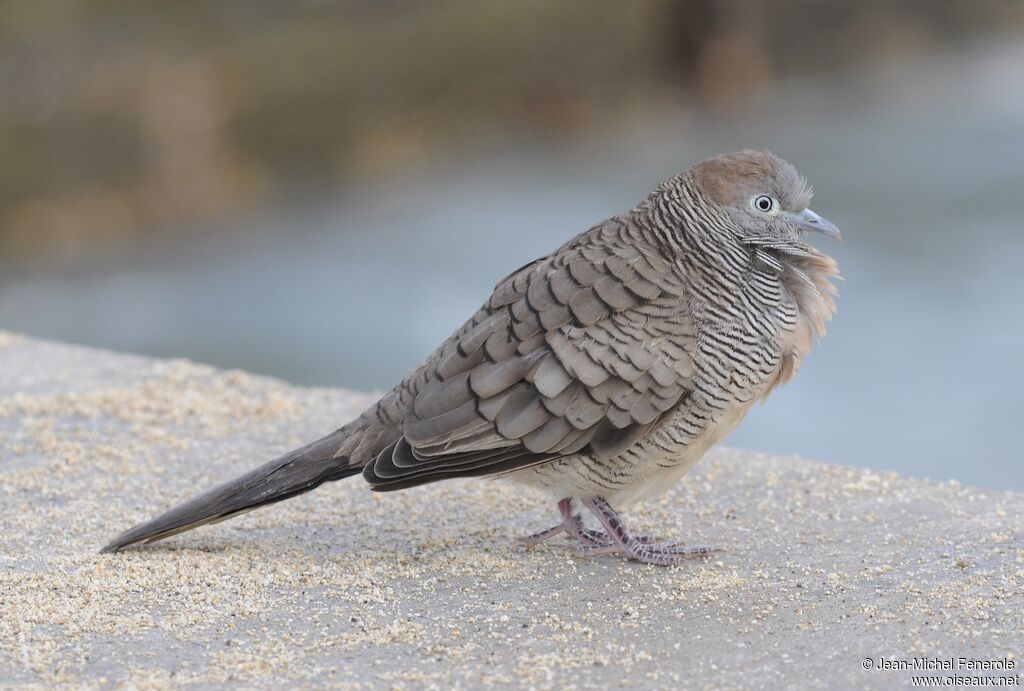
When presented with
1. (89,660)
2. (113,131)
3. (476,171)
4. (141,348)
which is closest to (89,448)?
(89,660)

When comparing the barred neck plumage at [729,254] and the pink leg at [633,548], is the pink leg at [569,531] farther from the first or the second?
the barred neck plumage at [729,254]

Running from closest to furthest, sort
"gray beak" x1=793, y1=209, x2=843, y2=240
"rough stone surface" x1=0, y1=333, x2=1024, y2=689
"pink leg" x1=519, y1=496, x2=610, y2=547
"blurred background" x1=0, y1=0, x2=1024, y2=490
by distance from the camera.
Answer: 1. "rough stone surface" x1=0, y1=333, x2=1024, y2=689
2. "gray beak" x1=793, y1=209, x2=843, y2=240
3. "pink leg" x1=519, y1=496, x2=610, y2=547
4. "blurred background" x1=0, y1=0, x2=1024, y2=490

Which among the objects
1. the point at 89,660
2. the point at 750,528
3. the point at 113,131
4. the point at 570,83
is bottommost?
the point at 89,660

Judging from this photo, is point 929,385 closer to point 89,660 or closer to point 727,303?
point 727,303

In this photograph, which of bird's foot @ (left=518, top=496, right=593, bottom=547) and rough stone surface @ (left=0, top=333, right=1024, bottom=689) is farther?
bird's foot @ (left=518, top=496, right=593, bottom=547)

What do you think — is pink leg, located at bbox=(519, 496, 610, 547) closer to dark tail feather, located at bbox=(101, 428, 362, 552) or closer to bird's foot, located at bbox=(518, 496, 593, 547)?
bird's foot, located at bbox=(518, 496, 593, 547)

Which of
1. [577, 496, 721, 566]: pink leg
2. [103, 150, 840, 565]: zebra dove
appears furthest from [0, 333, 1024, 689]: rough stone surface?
[103, 150, 840, 565]: zebra dove

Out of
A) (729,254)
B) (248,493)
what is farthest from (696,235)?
(248,493)
